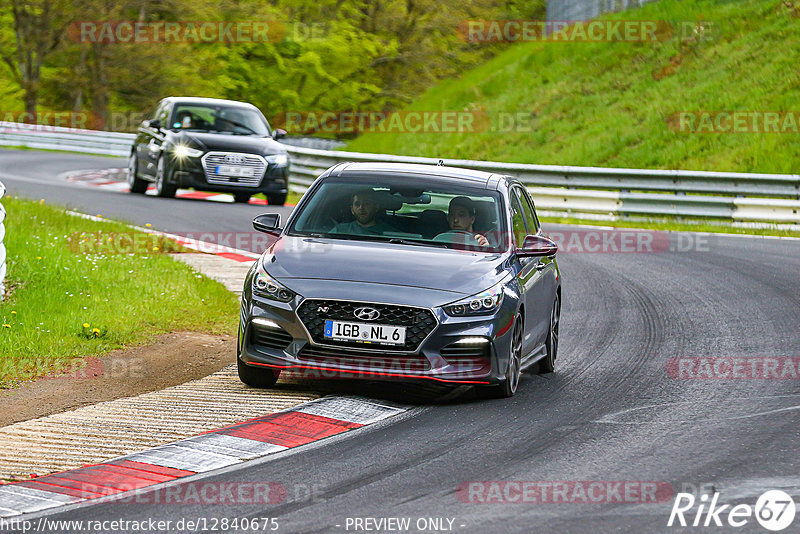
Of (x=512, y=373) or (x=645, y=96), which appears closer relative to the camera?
(x=512, y=373)

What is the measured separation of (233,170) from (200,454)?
16.7 metres

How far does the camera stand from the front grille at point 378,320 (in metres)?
8.10

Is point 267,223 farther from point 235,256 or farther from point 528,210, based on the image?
point 235,256

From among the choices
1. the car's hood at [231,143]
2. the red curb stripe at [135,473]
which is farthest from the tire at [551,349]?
the car's hood at [231,143]

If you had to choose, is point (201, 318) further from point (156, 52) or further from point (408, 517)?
point (156, 52)

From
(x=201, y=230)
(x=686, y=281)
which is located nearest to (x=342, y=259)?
(x=686, y=281)

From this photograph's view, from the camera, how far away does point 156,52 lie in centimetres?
5575

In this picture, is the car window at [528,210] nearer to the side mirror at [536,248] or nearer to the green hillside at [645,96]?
the side mirror at [536,248]

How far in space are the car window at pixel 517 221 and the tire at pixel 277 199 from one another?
45.9ft

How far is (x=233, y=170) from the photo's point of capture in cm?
2322

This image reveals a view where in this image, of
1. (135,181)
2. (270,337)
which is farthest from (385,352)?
(135,181)

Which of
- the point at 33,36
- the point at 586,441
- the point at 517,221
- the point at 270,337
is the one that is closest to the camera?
the point at 586,441

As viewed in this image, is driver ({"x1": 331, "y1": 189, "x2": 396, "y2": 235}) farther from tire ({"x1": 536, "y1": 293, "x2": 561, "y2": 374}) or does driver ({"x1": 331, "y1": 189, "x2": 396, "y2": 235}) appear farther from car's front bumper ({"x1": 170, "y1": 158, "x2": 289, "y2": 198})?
car's front bumper ({"x1": 170, "y1": 158, "x2": 289, "y2": 198})

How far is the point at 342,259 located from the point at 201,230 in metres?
10.9
